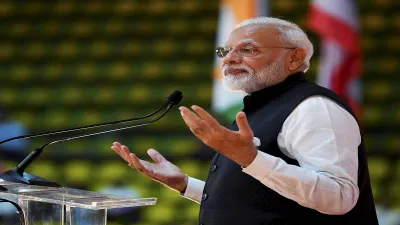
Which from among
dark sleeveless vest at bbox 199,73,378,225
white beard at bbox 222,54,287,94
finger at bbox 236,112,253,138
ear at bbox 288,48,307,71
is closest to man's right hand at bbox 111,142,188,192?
dark sleeveless vest at bbox 199,73,378,225

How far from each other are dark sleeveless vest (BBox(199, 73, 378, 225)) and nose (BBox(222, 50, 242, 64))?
0.33ft

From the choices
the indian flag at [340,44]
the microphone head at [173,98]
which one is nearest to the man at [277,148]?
the microphone head at [173,98]

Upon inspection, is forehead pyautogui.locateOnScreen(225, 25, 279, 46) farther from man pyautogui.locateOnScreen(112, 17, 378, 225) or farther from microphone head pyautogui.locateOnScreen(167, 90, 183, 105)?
microphone head pyautogui.locateOnScreen(167, 90, 183, 105)

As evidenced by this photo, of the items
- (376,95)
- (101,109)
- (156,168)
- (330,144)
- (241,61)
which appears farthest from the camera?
(101,109)

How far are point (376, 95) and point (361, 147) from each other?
471 cm

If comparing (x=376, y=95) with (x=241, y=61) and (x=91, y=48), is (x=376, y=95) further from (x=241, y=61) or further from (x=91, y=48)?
(x=241, y=61)

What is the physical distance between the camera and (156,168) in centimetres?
193

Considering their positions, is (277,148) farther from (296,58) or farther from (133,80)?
(133,80)

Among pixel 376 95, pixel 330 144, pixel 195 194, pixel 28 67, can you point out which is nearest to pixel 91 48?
pixel 28 67

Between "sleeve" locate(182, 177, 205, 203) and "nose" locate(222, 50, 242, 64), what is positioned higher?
"nose" locate(222, 50, 242, 64)

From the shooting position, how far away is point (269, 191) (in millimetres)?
1614

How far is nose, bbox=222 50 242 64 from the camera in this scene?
5.86 feet

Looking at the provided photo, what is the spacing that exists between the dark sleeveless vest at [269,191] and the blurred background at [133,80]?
3.45 meters

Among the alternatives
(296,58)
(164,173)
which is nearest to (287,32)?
(296,58)
